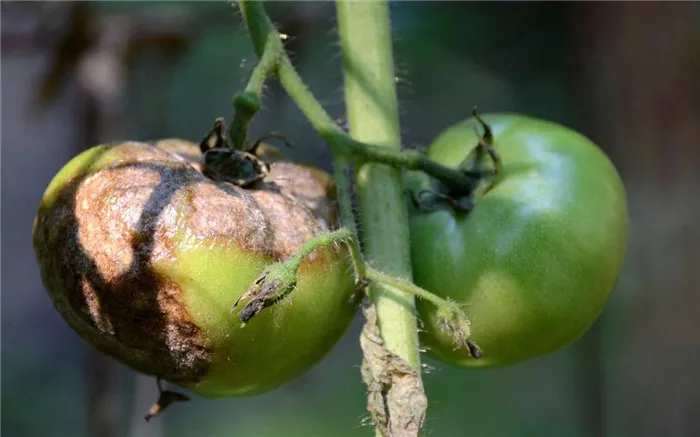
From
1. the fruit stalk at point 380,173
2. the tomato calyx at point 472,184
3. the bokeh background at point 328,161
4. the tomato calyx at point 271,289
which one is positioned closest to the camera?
the tomato calyx at point 271,289

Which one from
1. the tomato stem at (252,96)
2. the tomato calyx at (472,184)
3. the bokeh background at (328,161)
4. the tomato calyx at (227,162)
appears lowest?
the bokeh background at (328,161)

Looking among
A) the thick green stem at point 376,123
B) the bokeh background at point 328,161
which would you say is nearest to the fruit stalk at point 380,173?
the thick green stem at point 376,123

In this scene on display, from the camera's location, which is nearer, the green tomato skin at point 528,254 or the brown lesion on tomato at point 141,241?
the brown lesion on tomato at point 141,241

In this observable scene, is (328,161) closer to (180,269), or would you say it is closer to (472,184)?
(472,184)

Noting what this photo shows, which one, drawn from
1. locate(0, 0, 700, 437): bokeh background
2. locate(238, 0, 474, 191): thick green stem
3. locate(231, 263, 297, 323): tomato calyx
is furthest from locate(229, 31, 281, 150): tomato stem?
locate(0, 0, 700, 437): bokeh background

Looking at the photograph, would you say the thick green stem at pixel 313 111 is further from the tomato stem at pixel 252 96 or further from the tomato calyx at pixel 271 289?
the tomato calyx at pixel 271 289

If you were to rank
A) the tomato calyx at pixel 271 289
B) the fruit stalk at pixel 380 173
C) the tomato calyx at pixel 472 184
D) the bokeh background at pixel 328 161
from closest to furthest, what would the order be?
the tomato calyx at pixel 271 289
the fruit stalk at pixel 380 173
the tomato calyx at pixel 472 184
the bokeh background at pixel 328 161

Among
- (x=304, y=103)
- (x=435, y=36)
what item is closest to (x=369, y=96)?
(x=304, y=103)
